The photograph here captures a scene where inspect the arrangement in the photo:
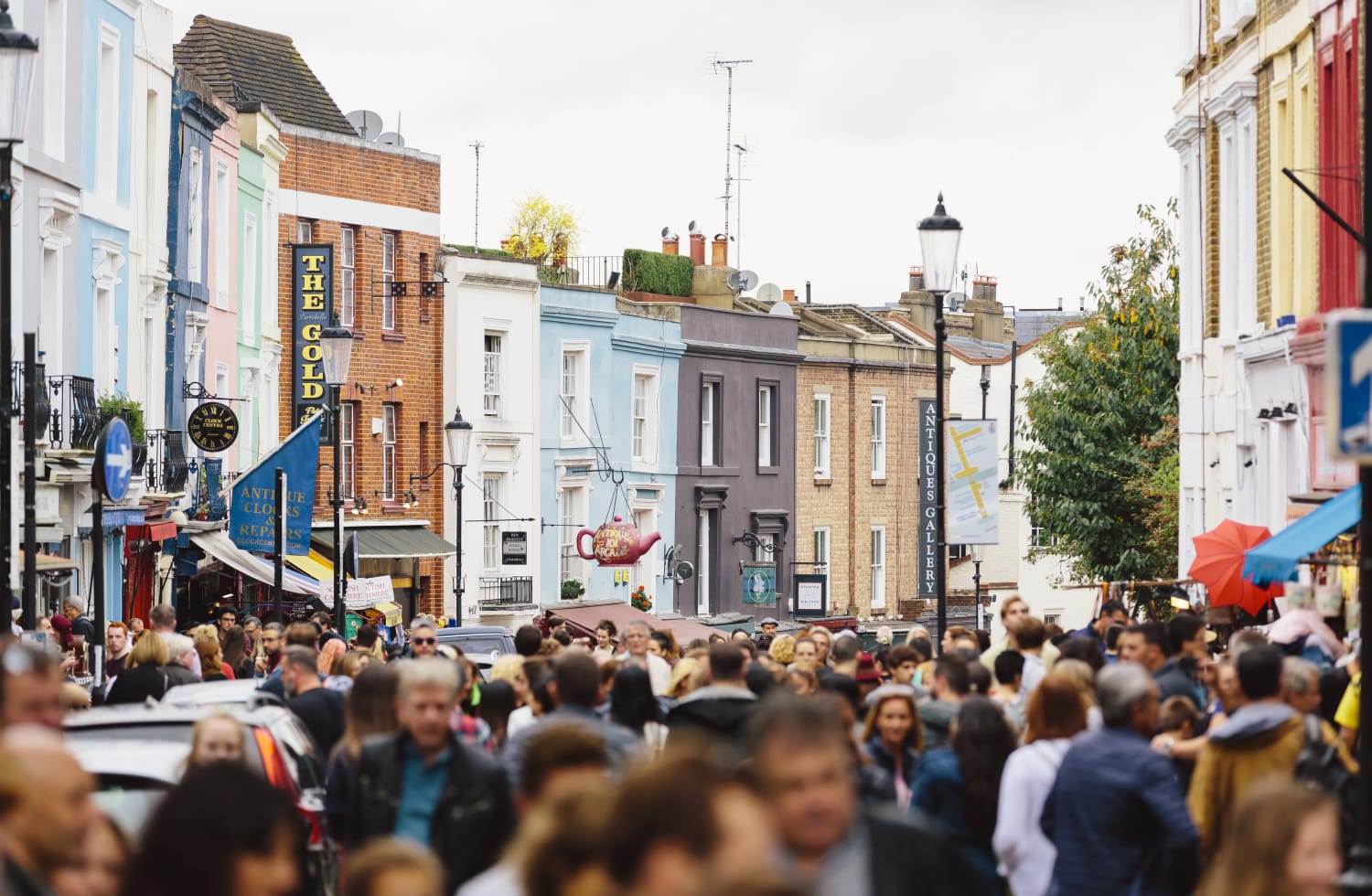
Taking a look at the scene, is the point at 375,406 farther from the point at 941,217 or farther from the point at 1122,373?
the point at 941,217

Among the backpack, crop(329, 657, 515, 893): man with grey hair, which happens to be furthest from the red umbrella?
crop(329, 657, 515, 893): man with grey hair

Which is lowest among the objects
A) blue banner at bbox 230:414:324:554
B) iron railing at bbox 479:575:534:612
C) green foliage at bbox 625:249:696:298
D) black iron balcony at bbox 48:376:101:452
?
iron railing at bbox 479:575:534:612

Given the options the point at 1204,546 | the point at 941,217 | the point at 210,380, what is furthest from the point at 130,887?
the point at 210,380

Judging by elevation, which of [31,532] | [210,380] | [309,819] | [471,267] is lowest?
[309,819]

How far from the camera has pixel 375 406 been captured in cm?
4278

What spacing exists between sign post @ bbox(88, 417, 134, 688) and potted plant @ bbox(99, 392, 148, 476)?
Result: 10.0 m

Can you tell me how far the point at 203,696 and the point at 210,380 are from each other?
76.5ft

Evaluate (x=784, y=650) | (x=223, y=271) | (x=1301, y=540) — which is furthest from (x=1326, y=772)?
(x=223, y=271)

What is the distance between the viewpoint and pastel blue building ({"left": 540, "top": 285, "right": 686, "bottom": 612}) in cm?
4544

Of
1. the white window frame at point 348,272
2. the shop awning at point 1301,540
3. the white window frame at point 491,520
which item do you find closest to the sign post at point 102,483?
the shop awning at point 1301,540

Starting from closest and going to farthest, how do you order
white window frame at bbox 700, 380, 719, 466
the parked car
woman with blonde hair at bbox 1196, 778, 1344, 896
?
woman with blonde hair at bbox 1196, 778, 1344, 896
the parked car
white window frame at bbox 700, 380, 719, 466

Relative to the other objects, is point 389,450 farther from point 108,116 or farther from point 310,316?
point 108,116

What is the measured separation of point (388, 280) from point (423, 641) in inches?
1103

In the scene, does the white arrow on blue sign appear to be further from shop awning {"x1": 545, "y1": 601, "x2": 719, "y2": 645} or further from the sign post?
shop awning {"x1": 545, "y1": 601, "x2": 719, "y2": 645}
